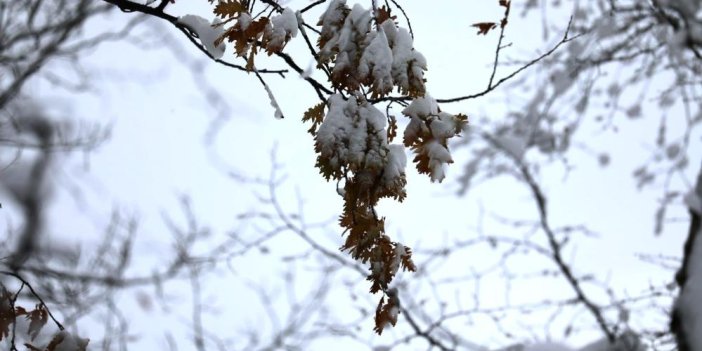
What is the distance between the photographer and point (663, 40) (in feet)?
19.1

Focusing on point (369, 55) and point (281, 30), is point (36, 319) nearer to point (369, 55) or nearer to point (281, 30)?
point (281, 30)

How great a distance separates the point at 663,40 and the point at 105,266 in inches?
294

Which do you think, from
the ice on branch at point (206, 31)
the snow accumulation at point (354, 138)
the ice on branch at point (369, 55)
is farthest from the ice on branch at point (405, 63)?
the ice on branch at point (206, 31)

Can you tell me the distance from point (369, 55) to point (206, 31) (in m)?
0.72

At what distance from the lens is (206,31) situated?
224cm

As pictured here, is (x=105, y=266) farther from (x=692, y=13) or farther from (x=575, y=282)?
(x=692, y=13)

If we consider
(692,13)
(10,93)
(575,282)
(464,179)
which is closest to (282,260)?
(464,179)

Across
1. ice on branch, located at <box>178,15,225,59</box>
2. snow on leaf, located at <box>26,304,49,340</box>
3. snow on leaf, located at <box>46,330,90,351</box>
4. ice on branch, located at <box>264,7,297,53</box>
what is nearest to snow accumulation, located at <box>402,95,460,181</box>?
ice on branch, located at <box>264,7,297,53</box>

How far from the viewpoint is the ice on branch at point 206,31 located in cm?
222

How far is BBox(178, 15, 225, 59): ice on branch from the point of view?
222cm

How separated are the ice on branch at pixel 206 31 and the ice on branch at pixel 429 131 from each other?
750 millimetres

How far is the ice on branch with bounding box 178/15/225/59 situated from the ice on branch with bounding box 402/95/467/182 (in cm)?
75

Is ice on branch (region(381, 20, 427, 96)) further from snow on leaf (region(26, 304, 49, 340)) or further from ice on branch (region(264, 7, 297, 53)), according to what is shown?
snow on leaf (region(26, 304, 49, 340))

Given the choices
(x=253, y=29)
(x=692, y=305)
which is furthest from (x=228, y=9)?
(x=692, y=305)
